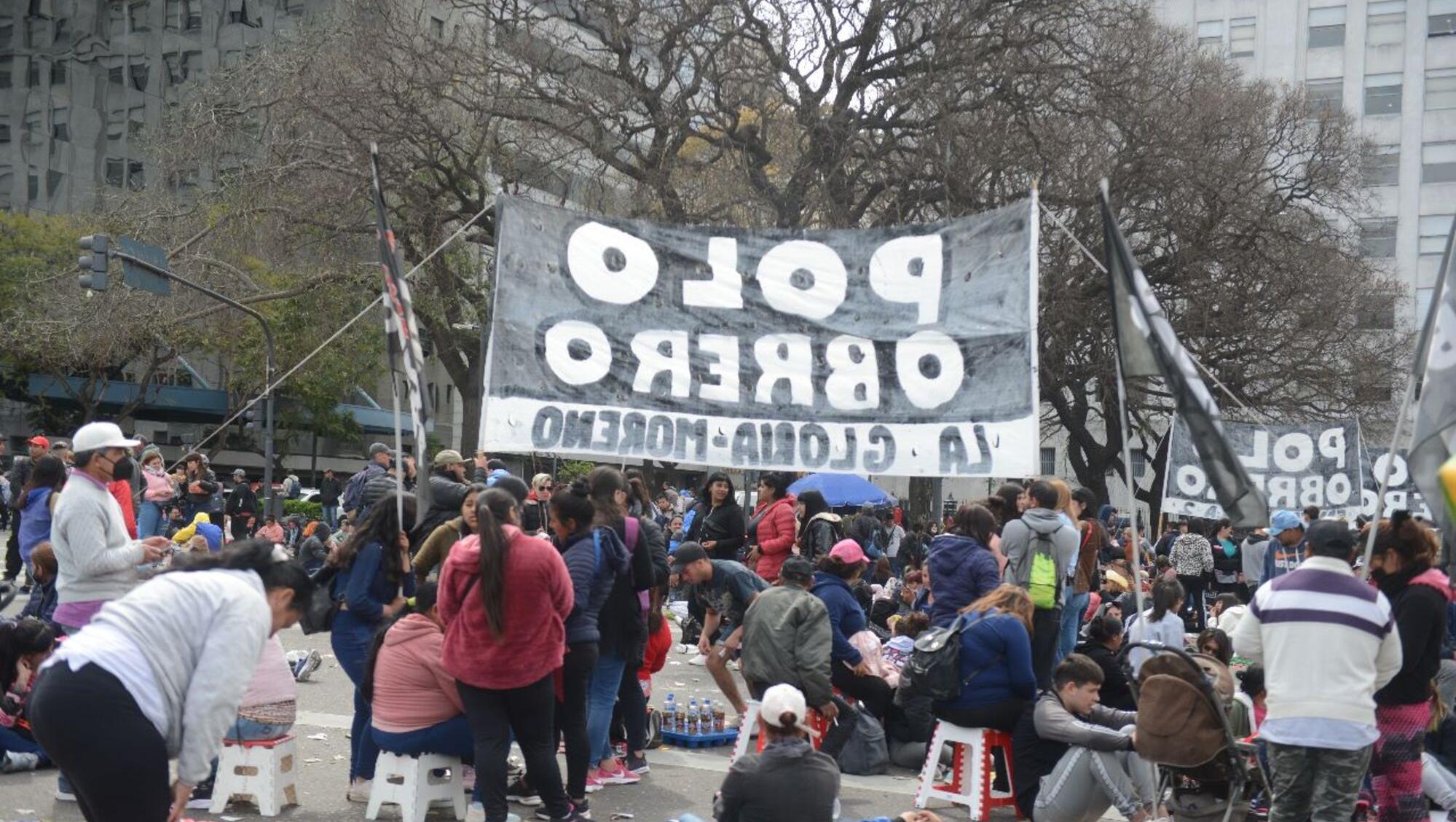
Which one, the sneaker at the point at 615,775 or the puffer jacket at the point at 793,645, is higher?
the puffer jacket at the point at 793,645

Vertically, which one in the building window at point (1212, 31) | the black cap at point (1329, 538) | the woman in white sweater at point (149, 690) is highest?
the building window at point (1212, 31)

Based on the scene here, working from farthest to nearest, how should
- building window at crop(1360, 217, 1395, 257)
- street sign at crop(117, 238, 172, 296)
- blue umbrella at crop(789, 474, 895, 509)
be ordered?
building window at crop(1360, 217, 1395, 257), blue umbrella at crop(789, 474, 895, 509), street sign at crop(117, 238, 172, 296)

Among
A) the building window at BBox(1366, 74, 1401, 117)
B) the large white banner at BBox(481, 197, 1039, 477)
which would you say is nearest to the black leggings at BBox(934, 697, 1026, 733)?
the large white banner at BBox(481, 197, 1039, 477)

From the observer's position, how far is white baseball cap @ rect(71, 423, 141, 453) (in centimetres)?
688

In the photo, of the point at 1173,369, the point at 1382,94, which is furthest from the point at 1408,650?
the point at 1382,94

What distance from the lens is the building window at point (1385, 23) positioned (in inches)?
2434

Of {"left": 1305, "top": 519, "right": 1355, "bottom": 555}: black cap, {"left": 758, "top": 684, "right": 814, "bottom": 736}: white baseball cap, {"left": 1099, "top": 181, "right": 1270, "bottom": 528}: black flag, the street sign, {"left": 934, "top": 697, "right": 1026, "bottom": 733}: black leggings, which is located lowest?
{"left": 934, "top": 697, "right": 1026, "bottom": 733}: black leggings

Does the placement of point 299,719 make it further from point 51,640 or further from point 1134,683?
point 1134,683

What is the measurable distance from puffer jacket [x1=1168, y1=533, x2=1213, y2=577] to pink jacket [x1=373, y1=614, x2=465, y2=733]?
1354cm

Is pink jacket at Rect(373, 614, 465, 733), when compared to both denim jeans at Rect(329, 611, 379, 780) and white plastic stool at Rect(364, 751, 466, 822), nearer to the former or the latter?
white plastic stool at Rect(364, 751, 466, 822)

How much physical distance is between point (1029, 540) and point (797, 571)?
189 centimetres

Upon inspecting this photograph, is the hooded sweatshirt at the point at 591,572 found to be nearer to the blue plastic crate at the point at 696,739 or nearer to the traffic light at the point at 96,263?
the blue plastic crate at the point at 696,739

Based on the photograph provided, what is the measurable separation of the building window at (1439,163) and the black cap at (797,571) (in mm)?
60354

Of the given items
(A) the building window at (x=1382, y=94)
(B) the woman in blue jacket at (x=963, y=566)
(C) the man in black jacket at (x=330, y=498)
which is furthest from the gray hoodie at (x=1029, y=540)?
(A) the building window at (x=1382, y=94)
